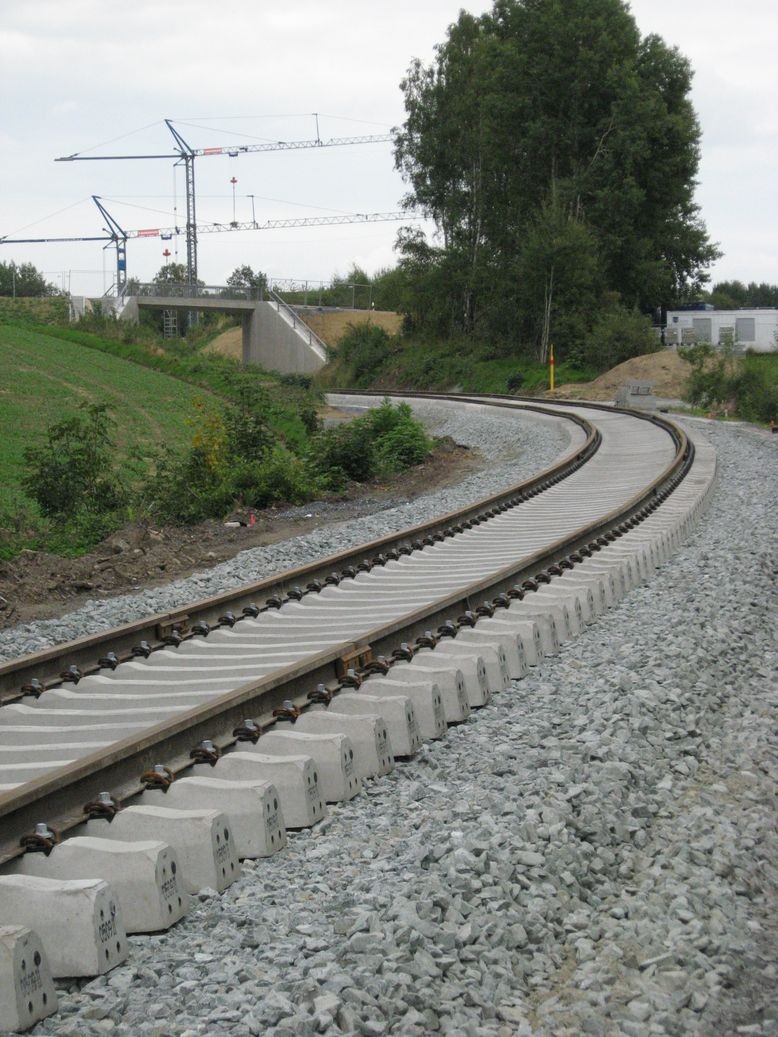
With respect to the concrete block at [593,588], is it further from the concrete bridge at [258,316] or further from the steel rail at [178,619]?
the concrete bridge at [258,316]

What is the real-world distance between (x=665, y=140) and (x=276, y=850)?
53932mm

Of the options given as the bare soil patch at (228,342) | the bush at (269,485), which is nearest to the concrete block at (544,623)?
the bush at (269,485)

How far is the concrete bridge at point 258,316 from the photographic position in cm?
6575

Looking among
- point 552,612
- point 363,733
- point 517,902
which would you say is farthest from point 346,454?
point 517,902

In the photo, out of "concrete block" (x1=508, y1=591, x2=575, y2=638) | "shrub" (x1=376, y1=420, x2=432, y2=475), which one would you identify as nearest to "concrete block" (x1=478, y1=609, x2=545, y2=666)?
"concrete block" (x1=508, y1=591, x2=575, y2=638)

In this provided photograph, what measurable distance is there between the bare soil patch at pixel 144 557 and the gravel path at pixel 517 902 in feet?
16.6

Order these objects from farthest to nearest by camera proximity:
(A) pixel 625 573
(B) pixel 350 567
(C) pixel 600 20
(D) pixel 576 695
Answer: (C) pixel 600 20 → (B) pixel 350 567 → (A) pixel 625 573 → (D) pixel 576 695

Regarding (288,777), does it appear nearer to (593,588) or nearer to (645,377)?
(593,588)

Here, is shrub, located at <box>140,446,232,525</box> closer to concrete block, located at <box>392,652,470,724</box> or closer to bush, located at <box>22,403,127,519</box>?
bush, located at <box>22,403,127,519</box>

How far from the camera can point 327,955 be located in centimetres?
356

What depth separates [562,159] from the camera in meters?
56.2

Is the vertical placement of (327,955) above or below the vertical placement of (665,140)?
below

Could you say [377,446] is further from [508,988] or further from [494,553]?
[508,988]

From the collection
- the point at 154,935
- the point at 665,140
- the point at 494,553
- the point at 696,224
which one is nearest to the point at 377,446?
the point at 494,553
